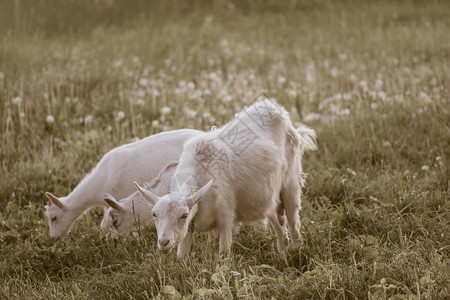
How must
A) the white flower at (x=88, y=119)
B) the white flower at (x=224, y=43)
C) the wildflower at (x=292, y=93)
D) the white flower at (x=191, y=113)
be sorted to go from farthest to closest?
the white flower at (x=224, y=43), the wildflower at (x=292, y=93), the white flower at (x=88, y=119), the white flower at (x=191, y=113)

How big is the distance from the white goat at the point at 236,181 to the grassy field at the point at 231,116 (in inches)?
9.7

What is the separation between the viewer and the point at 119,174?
21.2 feet

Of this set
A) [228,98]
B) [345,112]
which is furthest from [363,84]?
[228,98]

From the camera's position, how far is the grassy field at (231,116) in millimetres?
4469

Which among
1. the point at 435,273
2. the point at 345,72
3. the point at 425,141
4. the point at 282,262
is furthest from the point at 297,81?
the point at 435,273

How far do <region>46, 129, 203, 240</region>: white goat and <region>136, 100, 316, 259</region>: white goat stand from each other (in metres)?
1.12

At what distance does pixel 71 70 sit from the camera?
36.0ft

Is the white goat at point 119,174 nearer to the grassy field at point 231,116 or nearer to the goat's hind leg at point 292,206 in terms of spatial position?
the grassy field at point 231,116

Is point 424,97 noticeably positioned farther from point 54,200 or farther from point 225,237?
point 54,200

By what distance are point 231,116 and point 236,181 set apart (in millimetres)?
4011

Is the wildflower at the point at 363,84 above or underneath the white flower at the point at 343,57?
above

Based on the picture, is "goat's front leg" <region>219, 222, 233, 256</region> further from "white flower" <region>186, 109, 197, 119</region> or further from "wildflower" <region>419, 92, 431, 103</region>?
"wildflower" <region>419, 92, 431, 103</region>

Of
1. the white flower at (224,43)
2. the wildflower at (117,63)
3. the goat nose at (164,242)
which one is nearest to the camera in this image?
the goat nose at (164,242)

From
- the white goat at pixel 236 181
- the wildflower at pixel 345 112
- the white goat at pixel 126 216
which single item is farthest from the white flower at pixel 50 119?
the wildflower at pixel 345 112
